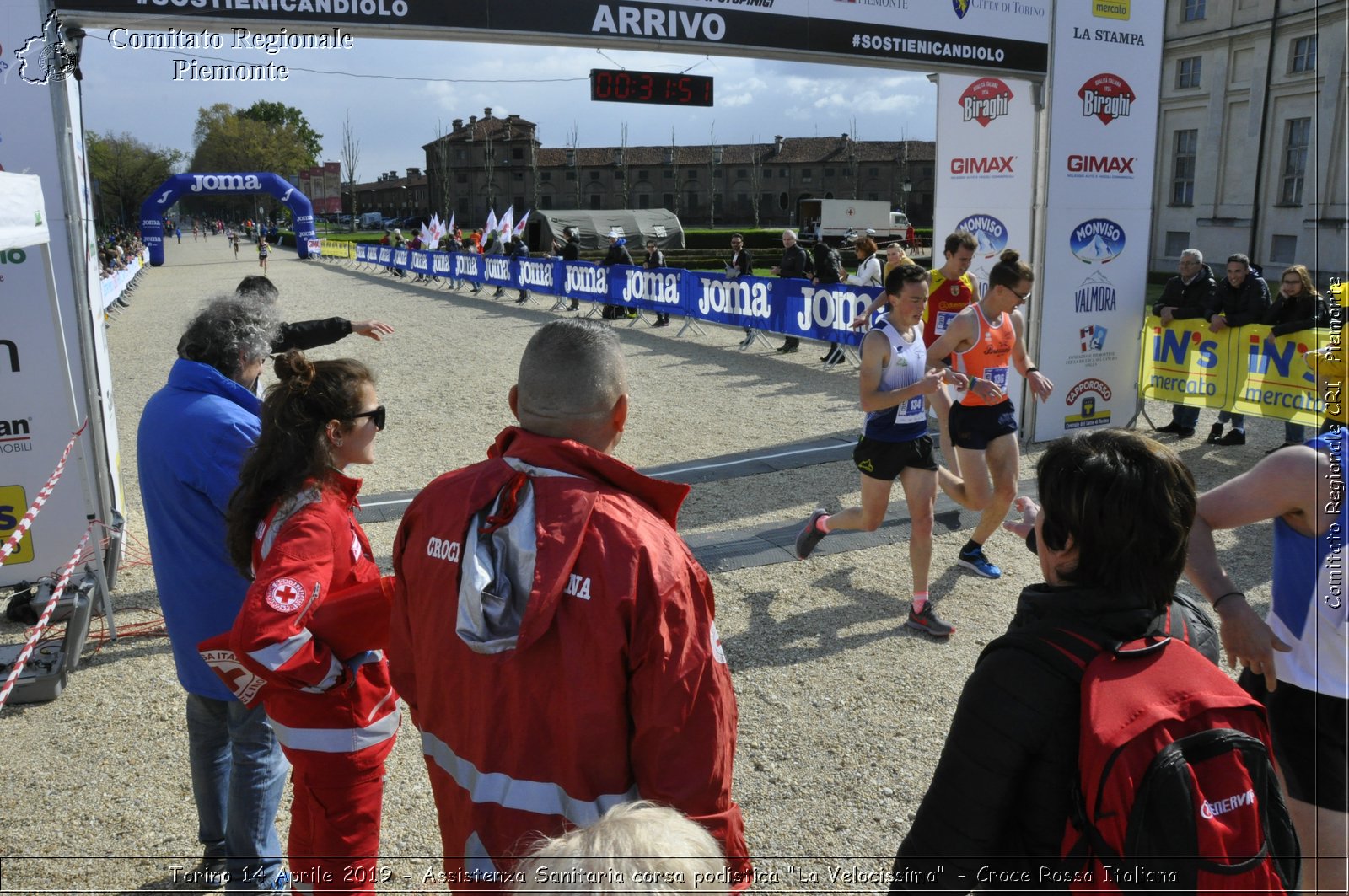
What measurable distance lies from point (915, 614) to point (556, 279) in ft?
63.6

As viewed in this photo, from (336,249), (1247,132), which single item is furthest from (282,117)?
(1247,132)

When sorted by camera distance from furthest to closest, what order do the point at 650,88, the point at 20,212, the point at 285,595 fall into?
1. the point at 650,88
2. the point at 20,212
3. the point at 285,595

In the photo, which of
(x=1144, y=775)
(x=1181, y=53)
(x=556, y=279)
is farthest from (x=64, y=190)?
(x=1181, y=53)

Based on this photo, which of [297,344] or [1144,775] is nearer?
[1144,775]

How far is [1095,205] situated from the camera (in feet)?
30.7

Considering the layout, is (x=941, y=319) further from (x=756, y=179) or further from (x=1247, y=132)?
(x=756, y=179)

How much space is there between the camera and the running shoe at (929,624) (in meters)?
5.06

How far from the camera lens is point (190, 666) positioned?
2865 mm

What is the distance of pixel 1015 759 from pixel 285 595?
172 cm

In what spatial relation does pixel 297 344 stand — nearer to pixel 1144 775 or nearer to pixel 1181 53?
pixel 1144 775

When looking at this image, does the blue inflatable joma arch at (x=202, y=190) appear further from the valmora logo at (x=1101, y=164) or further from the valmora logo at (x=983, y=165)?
the valmora logo at (x=1101, y=164)

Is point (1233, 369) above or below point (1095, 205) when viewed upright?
below

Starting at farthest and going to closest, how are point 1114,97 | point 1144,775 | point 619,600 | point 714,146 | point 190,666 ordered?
1. point 714,146
2. point 1114,97
3. point 190,666
4. point 619,600
5. point 1144,775

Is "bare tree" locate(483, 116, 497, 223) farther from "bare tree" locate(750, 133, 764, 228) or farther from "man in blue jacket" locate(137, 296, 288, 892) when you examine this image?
"man in blue jacket" locate(137, 296, 288, 892)
